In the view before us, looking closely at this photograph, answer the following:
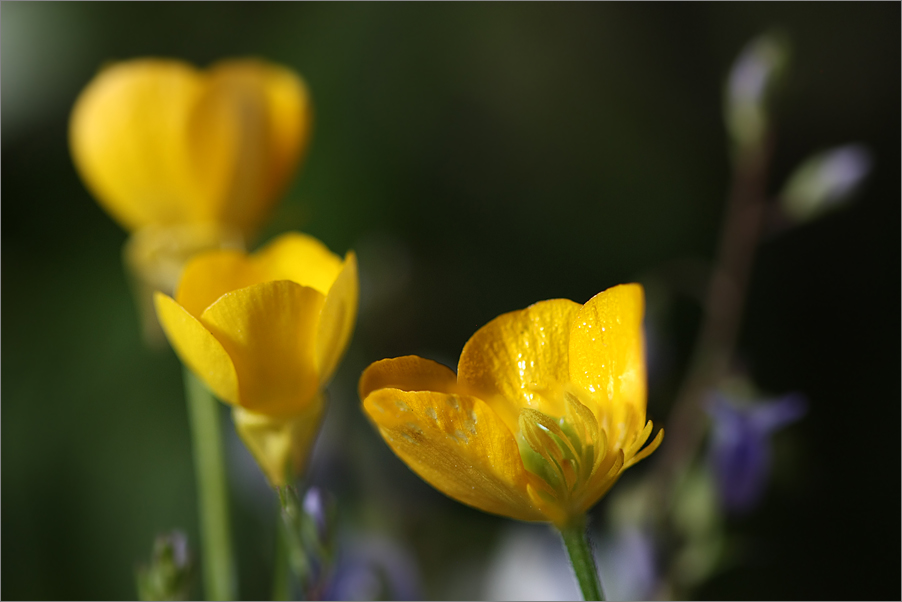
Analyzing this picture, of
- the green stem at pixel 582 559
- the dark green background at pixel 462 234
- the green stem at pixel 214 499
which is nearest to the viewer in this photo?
the green stem at pixel 582 559

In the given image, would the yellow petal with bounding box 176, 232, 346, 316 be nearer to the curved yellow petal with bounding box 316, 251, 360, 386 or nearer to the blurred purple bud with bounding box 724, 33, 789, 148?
the curved yellow petal with bounding box 316, 251, 360, 386

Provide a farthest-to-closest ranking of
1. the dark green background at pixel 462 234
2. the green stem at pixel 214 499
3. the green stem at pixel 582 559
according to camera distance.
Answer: the dark green background at pixel 462 234 → the green stem at pixel 214 499 → the green stem at pixel 582 559

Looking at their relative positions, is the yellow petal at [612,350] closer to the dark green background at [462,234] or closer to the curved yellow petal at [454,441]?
the curved yellow petal at [454,441]

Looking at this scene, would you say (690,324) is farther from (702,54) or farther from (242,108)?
(242,108)

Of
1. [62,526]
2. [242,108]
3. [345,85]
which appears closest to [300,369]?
[242,108]

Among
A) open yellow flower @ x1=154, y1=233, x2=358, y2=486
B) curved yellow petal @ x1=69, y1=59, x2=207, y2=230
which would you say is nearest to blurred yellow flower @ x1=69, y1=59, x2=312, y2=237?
curved yellow petal @ x1=69, y1=59, x2=207, y2=230

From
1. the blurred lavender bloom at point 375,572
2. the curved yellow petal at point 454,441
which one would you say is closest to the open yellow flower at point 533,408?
the curved yellow petal at point 454,441
